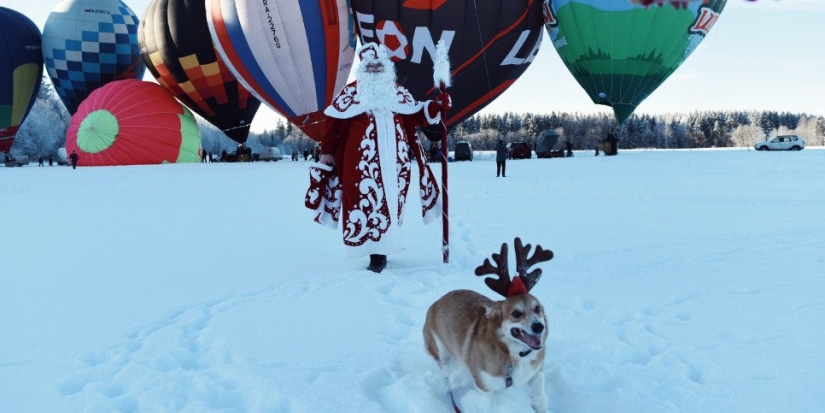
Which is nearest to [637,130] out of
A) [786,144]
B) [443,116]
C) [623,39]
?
[786,144]

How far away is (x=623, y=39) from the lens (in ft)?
48.5

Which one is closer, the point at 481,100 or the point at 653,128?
the point at 481,100

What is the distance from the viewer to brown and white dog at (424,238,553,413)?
6.93 ft

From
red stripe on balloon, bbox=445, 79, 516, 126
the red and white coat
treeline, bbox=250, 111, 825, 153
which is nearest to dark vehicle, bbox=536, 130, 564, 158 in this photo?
red stripe on balloon, bbox=445, 79, 516, 126

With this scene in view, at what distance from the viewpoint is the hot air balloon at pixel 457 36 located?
13.5 m

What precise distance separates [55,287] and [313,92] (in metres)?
11.9

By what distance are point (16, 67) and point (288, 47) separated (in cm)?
1564

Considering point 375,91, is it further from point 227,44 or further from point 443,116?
point 227,44

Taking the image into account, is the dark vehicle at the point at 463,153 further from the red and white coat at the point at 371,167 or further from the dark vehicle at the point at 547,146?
the red and white coat at the point at 371,167

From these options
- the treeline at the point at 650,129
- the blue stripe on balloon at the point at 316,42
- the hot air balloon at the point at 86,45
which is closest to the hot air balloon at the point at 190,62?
the hot air balloon at the point at 86,45

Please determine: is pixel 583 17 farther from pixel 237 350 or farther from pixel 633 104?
pixel 237 350

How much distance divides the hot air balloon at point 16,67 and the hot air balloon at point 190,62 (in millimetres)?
6421

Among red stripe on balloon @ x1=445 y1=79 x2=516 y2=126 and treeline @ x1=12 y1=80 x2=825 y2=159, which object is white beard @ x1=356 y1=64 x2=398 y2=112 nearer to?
red stripe on balloon @ x1=445 y1=79 x2=516 y2=126

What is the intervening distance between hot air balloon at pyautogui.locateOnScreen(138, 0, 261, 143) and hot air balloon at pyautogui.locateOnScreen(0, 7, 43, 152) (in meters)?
6.42
